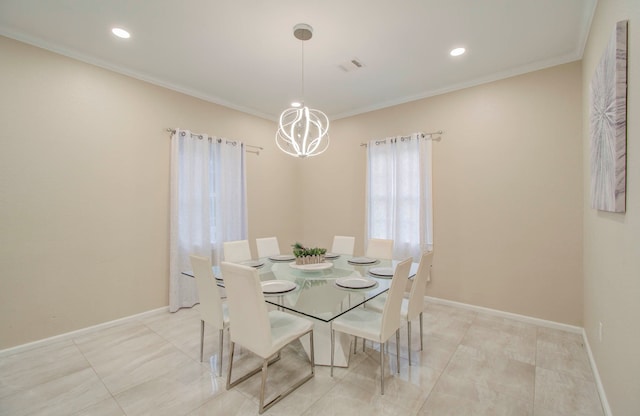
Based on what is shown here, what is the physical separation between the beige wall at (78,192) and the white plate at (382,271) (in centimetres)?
264

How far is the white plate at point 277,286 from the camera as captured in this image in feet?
6.58

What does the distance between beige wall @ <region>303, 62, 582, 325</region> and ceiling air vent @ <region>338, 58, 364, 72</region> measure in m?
1.21

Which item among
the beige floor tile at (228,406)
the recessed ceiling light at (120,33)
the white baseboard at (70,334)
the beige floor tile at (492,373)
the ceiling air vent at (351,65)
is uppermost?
the ceiling air vent at (351,65)

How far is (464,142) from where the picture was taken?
3594mm

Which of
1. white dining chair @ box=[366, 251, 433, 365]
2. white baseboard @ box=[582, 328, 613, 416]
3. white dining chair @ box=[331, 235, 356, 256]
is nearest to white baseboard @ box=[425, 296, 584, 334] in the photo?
white baseboard @ box=[582, 328, 613, 416]

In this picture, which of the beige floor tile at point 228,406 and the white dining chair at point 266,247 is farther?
the white dining chair at point 266,247

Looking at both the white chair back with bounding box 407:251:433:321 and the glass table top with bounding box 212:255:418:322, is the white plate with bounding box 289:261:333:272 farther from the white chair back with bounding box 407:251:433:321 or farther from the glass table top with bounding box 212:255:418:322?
the white chair back with bounding box 407:251:433:321

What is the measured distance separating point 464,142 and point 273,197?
305 centimetres

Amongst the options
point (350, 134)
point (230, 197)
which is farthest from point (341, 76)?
point (230, 197)

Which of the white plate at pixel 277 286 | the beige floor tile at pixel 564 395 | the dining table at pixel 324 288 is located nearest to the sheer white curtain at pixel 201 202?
the dining table at pixel 324 288

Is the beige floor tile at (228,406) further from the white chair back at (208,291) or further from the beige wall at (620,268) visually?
the beige wall at (620,268)

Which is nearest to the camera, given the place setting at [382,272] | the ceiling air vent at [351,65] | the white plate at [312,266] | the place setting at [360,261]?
the place setting at [382,272]

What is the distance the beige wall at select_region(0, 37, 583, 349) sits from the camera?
103 inches

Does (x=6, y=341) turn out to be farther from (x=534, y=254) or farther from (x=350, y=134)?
(x=534, y=254)
